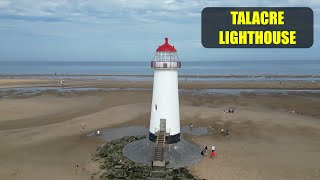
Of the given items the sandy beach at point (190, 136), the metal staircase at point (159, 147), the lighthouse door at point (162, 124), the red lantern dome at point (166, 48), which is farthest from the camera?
the sandy beach at point (190, 136)

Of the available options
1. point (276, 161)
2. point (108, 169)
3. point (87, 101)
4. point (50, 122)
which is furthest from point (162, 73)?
point (87, 101)

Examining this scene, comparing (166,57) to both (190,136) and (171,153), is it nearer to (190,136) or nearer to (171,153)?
(171,153)

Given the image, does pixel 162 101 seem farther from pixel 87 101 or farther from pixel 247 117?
pixel 87 101

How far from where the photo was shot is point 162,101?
18.9m

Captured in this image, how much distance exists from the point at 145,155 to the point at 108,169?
2523 mm

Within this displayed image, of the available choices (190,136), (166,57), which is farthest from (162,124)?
(190,136)

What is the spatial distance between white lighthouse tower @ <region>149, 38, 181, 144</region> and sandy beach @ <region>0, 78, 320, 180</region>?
316 cm

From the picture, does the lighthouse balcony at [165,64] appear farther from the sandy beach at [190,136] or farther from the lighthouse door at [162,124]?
the sandy beach at [190,136]

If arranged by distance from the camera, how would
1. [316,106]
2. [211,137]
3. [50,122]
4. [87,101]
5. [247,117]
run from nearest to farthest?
[211,137] < [50,122] < [247,117] < [316,106] < [87,101]

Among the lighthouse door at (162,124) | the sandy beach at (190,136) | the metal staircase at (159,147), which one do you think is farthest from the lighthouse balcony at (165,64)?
the sandy beach at (190,136)

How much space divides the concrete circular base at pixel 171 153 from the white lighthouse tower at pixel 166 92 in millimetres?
572

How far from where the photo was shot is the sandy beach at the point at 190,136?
1983 centimetres

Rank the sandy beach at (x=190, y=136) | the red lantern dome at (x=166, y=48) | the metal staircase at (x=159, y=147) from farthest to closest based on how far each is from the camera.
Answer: the sandy beach at (x=190, y=136)
the metal staircase at (x=159, y=147)
the red lantern dome at (x=166, y=48)

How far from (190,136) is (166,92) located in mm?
10025
